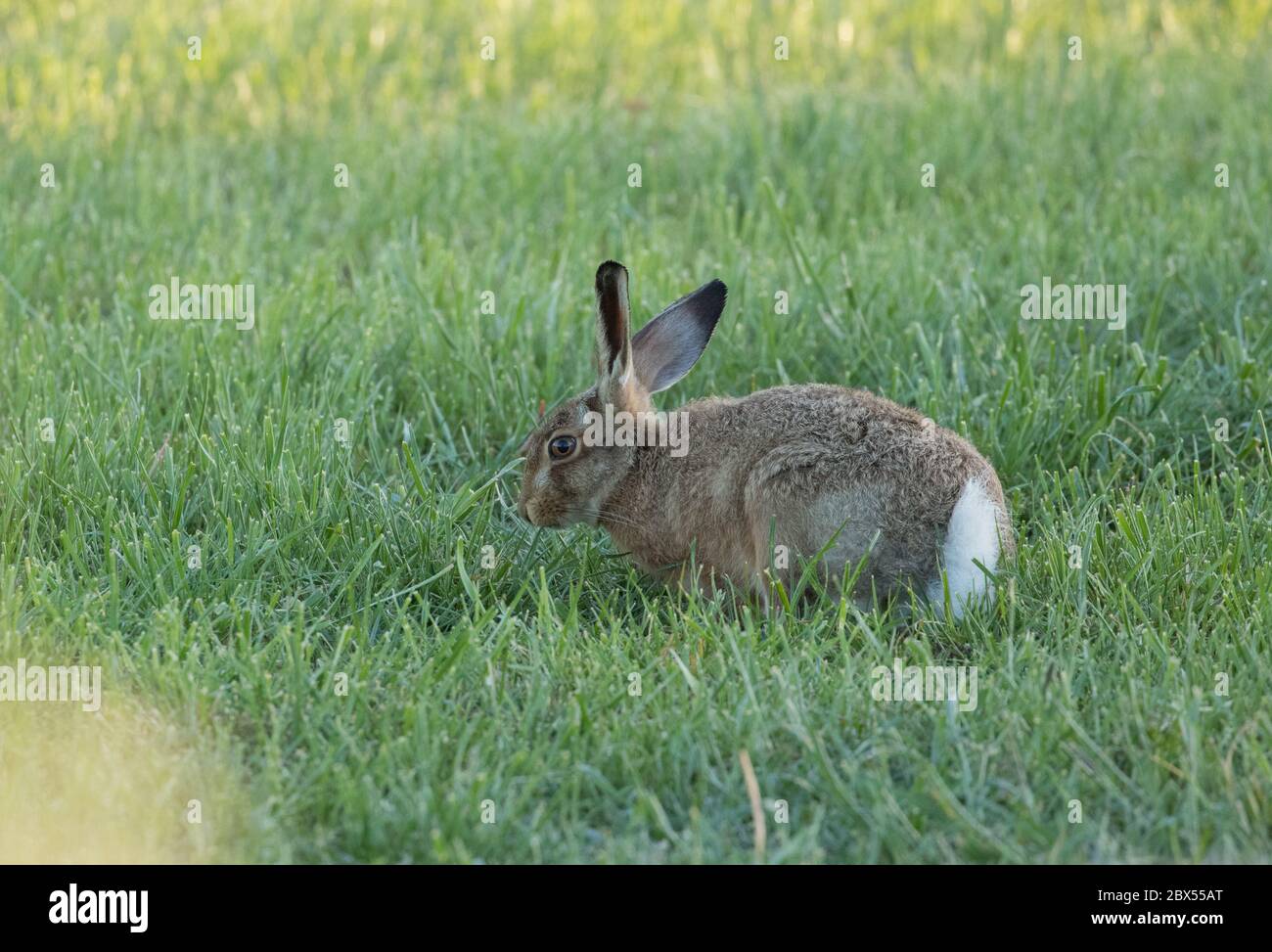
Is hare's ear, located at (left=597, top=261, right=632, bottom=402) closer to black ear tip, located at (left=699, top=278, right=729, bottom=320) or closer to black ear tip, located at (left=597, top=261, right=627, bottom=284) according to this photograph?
black ear tip, located at (left=597, top=261, right=627, bottom=284)

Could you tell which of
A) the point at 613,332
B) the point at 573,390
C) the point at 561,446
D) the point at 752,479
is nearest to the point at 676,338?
the point at 613,332

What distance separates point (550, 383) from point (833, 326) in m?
1.21

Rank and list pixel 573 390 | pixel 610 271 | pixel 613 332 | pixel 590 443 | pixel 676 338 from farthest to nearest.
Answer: pixel 573 390 < pixel 676 338 < pixel 590 443 < pixel 613 332 < pixel 610 271

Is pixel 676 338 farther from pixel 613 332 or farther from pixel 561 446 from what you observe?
pixel 561 446

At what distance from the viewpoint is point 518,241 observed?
7387mm

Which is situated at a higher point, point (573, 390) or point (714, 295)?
point (714, 295)

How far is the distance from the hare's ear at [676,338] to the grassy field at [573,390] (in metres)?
0.63

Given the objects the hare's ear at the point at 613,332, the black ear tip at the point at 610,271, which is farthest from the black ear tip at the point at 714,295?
the black ear tip at the point at 610,271

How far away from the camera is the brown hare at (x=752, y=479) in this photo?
15.4 ft

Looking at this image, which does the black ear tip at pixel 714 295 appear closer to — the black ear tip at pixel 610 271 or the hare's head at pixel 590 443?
the hare's head at pixel 590 443

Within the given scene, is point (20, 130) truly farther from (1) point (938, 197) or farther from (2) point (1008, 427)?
(2) point (1008, 427)

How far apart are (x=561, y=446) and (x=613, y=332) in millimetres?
460

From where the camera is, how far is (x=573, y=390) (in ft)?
20.5

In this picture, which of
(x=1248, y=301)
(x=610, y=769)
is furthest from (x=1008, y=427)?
(x=610, y=769)
